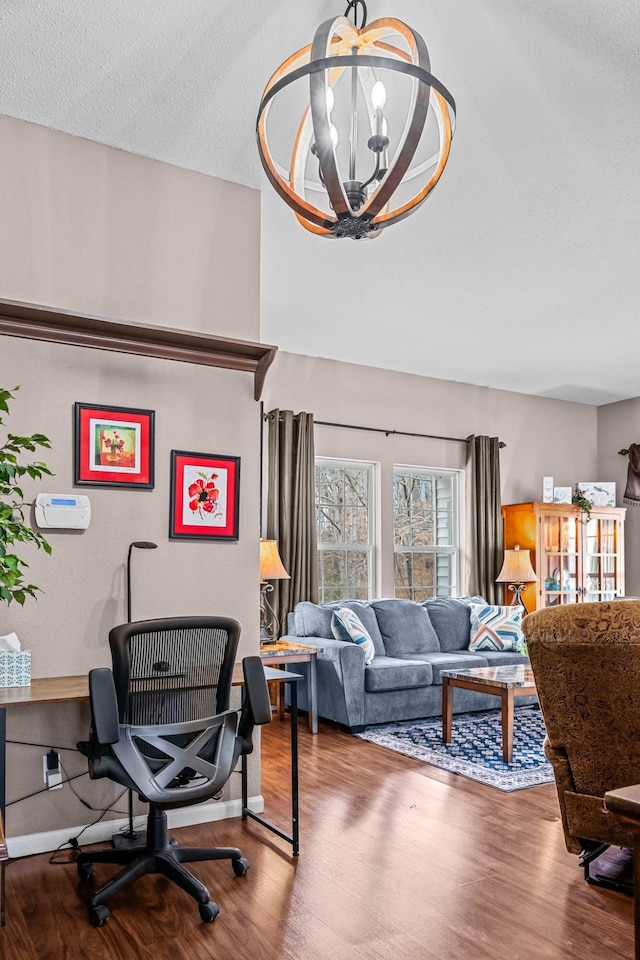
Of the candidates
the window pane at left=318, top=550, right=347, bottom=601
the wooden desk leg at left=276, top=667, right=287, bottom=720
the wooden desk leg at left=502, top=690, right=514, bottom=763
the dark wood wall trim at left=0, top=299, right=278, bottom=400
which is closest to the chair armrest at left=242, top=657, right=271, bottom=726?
the dark wood wall trim at left=0, top=299, right=278, bottom=400

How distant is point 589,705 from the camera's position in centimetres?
264

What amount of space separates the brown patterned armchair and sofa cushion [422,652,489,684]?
2.68 m

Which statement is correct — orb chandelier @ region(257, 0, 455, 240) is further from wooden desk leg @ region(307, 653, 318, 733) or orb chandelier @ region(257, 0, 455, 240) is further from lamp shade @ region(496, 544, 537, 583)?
lamp shade @ region(496, 544, 537, 583)

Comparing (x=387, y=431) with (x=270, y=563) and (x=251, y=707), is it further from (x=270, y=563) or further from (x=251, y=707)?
(x=251, y=707)

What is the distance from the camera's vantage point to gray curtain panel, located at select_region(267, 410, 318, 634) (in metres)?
6.18

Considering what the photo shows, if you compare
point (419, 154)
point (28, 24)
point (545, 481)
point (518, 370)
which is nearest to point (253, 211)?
point (419, 154)

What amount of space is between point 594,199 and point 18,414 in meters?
2.88

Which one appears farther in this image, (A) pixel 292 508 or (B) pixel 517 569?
(B) pixel 517 569

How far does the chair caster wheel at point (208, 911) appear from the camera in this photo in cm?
250

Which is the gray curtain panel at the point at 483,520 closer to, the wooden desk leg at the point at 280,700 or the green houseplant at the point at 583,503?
the green houseplant at the point at 583,503

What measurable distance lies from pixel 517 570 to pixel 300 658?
8.84 feet

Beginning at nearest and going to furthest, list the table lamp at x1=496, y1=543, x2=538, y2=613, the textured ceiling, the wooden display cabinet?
the textured ceiling
the table lamp at x1=496, y1=543, x2=538, y2=613
the wooden display cabinet

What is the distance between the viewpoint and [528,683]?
4512 mm

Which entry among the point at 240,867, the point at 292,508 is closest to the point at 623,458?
the point at 292,508
